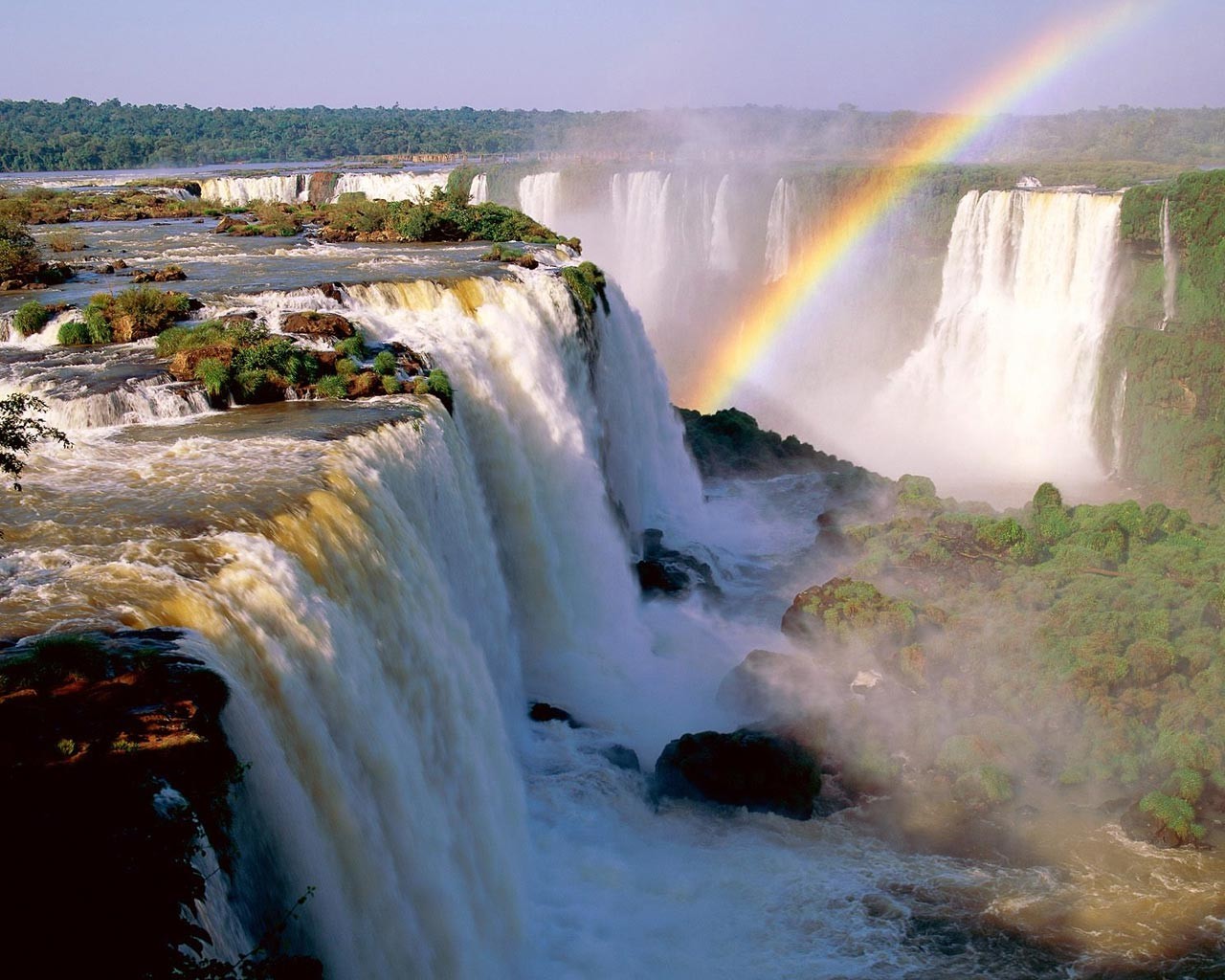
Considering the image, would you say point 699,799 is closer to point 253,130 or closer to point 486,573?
point 486,573

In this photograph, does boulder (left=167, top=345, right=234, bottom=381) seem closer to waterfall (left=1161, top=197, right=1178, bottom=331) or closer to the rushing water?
the rushing water

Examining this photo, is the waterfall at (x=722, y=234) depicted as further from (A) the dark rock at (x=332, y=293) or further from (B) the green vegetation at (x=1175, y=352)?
(A) the dark rock at (x=332, y=293)

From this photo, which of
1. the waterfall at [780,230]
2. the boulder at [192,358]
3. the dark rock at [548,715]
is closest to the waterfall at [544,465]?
the dark rock at [548,715]

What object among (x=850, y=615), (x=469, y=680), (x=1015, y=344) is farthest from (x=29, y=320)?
(x=1015, y=344)

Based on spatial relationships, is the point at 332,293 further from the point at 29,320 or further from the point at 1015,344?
the point at 1015,344

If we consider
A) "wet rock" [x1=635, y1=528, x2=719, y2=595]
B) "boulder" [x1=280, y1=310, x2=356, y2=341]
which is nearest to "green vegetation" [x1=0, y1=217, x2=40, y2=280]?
"boulder" [x1=280, y1=310, x2=356, y2=341]

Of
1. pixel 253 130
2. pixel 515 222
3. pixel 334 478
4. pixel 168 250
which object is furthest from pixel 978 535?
pixel 253 130

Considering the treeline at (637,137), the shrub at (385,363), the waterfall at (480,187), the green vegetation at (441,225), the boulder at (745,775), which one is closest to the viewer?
the boulder at (745,775)
